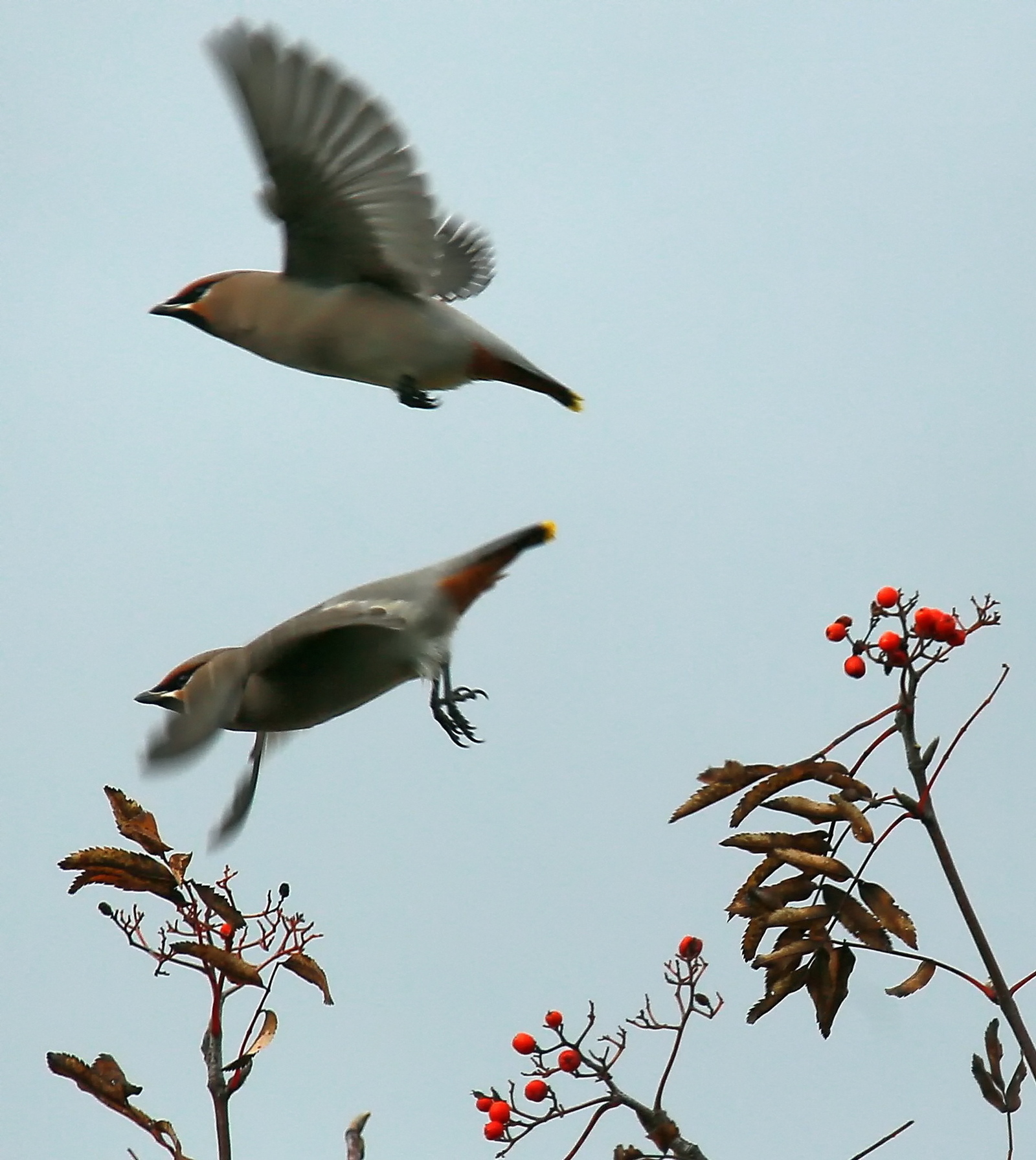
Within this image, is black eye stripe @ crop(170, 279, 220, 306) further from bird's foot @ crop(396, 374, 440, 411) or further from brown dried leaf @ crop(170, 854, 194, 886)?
brown dried leaf @ crop(170, 854, 194, 886)

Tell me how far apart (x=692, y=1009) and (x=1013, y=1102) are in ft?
1.77

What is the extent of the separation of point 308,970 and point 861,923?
850 millimetres

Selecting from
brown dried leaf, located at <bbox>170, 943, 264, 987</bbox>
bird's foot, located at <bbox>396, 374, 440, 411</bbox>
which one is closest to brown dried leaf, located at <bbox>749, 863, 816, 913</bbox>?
brown dried leaf, located at <bbox>170, 943, 264, 987</bbox>

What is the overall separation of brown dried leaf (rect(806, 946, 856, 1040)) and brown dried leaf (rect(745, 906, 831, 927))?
5 centimetres

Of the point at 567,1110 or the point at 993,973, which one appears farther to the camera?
the point at 567,1110

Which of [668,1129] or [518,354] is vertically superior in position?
→ [518,354]

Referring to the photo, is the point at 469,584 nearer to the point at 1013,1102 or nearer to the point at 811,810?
the point at 811,810

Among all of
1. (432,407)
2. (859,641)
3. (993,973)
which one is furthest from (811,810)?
(432,407)

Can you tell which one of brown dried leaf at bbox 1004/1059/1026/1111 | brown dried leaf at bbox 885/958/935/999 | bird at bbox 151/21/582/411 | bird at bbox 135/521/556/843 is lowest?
brown dried leaf at bbox 1004/1059/1026/1111

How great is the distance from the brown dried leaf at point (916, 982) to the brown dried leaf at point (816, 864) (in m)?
0.16

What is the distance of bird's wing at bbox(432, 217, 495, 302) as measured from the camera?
17.1 ft

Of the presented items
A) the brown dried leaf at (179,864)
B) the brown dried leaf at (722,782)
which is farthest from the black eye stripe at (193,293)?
the brown dried leaf at (722,782)

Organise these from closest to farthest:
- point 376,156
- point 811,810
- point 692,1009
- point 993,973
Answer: point 993,973
point 811,810
point 692,1009
point 376,156

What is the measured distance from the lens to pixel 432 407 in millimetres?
3824
